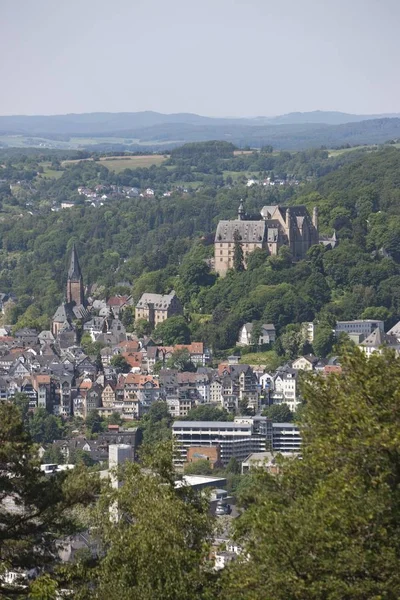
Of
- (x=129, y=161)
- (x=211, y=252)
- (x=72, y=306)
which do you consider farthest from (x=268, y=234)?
(x=129, y=161)

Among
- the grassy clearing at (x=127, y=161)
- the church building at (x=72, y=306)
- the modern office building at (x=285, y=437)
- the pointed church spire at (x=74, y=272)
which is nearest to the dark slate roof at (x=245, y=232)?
the church building at (x=72, y=306)

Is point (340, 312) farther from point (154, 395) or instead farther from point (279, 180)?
point (279, 180)

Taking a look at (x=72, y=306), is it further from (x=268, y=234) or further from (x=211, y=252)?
(x=268, y=234)

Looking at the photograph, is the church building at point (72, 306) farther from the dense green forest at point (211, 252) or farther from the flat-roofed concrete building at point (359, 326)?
the flat-roofed concrete building at point (359, 326)

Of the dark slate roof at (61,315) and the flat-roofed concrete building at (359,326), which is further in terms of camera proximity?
the dark slate roof at (61,315)

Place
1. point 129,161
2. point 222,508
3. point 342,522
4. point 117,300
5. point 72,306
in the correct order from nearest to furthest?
point 342,522
point 222,508
point 117,300
point 72,306
point 129,161

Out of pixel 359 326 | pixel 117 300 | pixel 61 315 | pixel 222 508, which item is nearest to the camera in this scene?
pixel 222 508

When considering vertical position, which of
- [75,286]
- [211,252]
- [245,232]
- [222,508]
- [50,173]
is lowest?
[50,173]

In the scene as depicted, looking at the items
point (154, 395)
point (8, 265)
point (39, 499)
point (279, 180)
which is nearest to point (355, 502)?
point (39, 499)

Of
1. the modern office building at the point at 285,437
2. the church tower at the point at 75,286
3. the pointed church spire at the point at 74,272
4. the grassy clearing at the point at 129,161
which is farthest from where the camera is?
the grassy clearing at the point at 129,161
